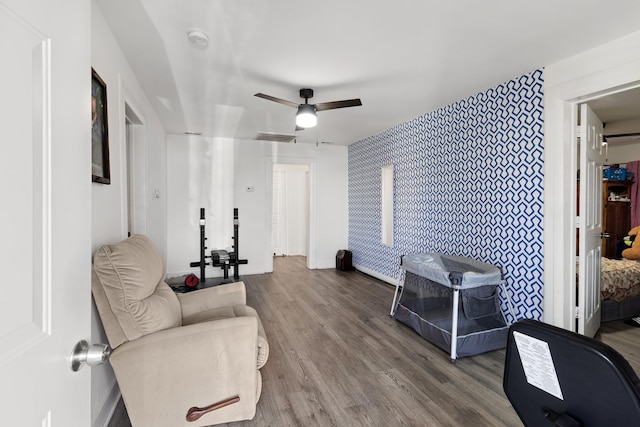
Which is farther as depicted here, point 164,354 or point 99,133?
point 99,133

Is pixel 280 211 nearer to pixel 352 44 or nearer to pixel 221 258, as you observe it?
Result: pixel 221 258

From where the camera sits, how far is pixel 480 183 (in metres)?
3.08

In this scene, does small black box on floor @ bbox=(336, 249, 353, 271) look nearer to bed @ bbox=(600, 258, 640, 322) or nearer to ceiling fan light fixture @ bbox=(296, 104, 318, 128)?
ceiling fan light fixture @ bbox=(296, 104, 318, 128)

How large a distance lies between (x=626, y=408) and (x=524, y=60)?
2616 millimetres

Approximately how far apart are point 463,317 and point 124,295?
2.45m

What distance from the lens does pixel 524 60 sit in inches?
95.0

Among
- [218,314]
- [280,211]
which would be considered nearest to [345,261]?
[280,211]

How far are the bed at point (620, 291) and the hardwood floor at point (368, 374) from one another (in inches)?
7.0

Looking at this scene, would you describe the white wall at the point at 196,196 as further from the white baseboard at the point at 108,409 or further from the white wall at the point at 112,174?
the white baseboard at the point at 108,409

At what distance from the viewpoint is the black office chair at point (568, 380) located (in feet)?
2.00

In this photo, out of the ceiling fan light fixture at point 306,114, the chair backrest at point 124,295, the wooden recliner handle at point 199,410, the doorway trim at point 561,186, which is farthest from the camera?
the ceiling fan light fixture at point 306,114

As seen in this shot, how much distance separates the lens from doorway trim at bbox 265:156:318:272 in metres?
5.56

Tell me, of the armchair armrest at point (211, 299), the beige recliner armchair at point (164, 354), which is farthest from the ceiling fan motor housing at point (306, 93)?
the beige recliner armchair at point (164, 354)
